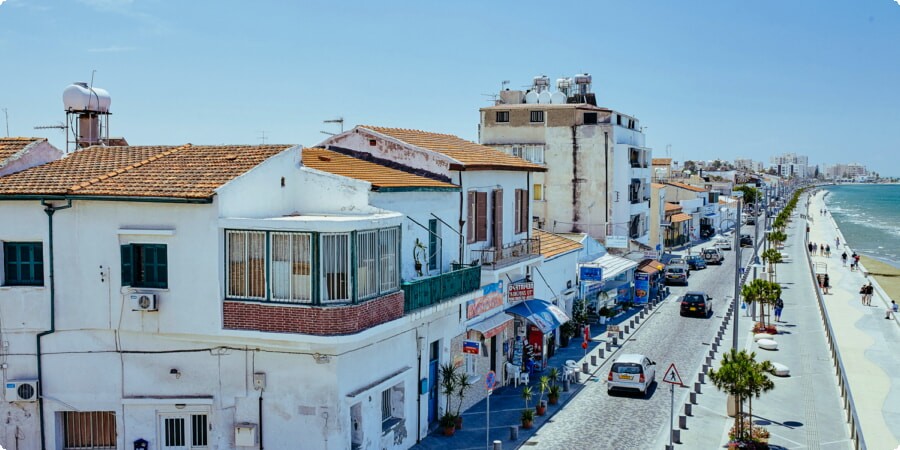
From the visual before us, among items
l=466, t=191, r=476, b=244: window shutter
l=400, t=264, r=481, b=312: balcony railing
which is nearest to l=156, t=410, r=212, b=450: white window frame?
l=400, t=264, r=481, b=312: balcony railing

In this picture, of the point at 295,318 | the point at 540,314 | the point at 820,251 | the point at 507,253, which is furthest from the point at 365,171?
the point at 820,251

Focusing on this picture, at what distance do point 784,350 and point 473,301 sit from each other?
15.8m

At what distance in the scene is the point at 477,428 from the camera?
22469mm

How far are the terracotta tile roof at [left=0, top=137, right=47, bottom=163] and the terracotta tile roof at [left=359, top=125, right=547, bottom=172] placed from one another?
29.3 ft

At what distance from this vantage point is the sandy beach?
6431cm

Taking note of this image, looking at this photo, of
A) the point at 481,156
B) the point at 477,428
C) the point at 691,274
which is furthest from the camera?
the point at 691,274

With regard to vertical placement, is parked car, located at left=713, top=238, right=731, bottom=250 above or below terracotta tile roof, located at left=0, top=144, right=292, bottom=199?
below

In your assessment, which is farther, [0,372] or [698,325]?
[698,325]

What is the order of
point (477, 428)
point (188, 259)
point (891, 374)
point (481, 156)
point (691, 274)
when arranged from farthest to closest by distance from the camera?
point (691, 274) → point (891, 374) → point (481, 156) → point (477, 428) → point (188, 259)

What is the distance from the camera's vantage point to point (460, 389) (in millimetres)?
23531

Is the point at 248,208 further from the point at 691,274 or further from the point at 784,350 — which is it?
the point at 691,274

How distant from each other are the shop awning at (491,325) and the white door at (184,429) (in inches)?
368

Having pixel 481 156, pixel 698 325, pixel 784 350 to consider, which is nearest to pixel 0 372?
pixel 481 156

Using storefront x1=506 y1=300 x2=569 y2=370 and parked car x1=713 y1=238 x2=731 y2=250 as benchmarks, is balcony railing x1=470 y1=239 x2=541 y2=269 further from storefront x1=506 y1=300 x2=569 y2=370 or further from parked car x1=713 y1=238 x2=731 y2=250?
parked car x1=713 y1=238 x2=731 y2=250
